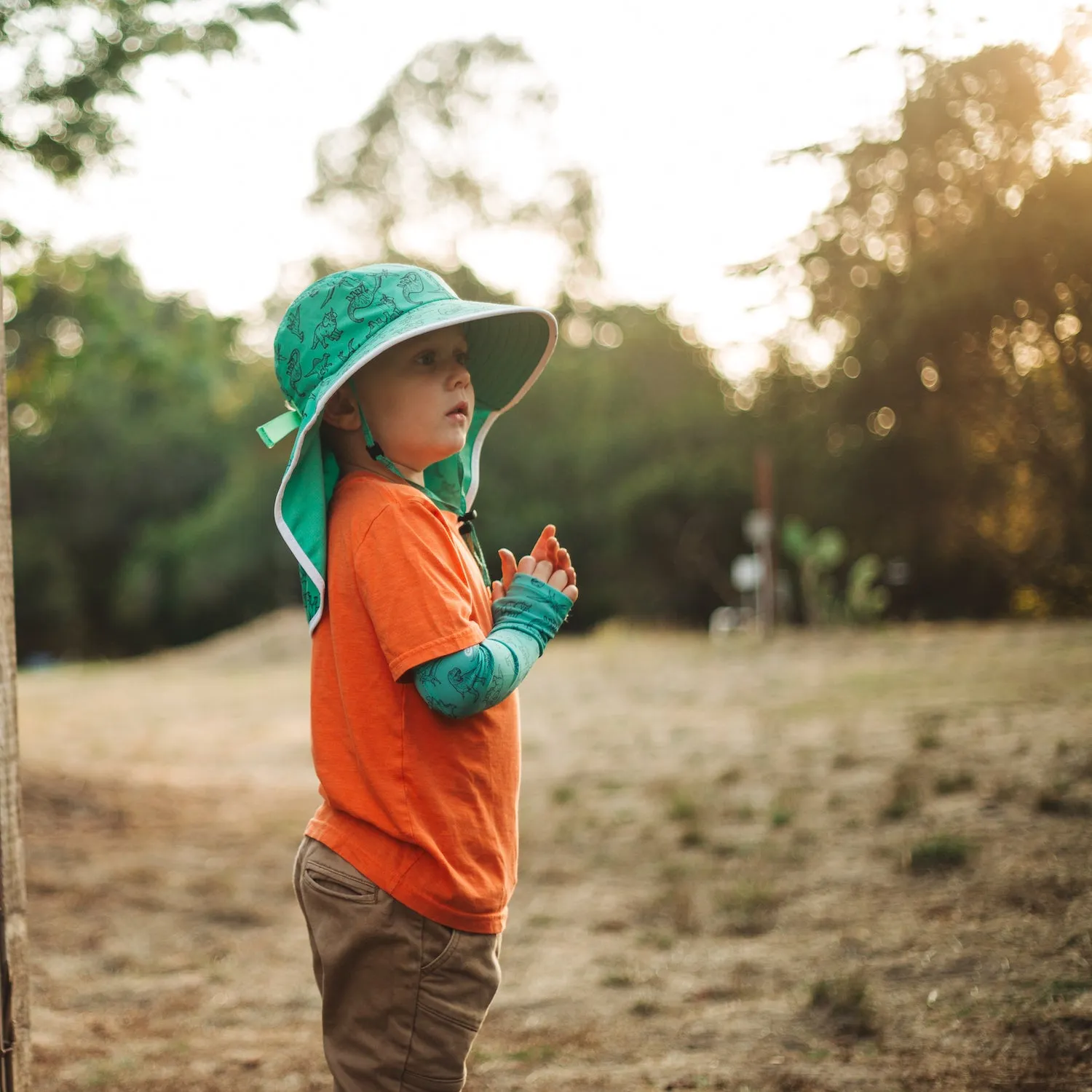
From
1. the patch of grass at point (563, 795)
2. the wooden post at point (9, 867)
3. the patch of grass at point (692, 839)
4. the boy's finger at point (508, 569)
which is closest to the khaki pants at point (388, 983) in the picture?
the boy's finger at point (508, 569)

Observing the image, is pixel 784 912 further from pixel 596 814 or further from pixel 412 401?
pixel 412 401

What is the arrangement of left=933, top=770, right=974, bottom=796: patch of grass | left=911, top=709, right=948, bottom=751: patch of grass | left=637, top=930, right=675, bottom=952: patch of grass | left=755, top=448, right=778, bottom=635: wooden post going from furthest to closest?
left=755, top=448, right=778, bottom=635: wooden post, left=911, top=709, right=948, bottom=751: patch of grass, left=933, top=770, right=974, bottom=796: patch of grass, left=637, top=930, right=675, bottom=952: patch of grass

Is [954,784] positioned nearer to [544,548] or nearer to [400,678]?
[544,548]

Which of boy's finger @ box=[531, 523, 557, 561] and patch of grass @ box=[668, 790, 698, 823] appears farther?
patch of grass @ box=[668, 790, 698, 823]

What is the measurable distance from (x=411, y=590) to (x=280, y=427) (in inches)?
15.6

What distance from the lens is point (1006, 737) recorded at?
20.9 feet

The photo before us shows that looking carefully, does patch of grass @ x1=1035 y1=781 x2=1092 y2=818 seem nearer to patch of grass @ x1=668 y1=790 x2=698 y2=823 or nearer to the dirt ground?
the dirt ground

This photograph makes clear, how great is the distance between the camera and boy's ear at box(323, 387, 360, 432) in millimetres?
1986

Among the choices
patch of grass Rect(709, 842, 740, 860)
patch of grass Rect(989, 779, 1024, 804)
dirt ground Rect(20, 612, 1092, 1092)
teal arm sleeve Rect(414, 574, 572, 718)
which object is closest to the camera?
teal arm sleeve Rect(414, 574, 572, 718)

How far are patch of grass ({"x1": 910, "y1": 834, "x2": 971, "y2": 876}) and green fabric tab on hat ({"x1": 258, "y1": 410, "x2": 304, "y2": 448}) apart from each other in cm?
326

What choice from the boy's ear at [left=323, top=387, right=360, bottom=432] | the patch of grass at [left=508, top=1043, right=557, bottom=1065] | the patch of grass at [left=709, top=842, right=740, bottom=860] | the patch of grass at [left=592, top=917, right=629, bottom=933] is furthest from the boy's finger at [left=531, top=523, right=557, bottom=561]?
the patch of grass at [left=709, top=842, right=740, bottom=860]

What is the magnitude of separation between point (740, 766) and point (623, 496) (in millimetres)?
17975

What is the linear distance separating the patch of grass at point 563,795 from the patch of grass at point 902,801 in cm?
192

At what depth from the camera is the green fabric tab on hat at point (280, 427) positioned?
6.45 ft
